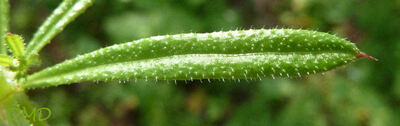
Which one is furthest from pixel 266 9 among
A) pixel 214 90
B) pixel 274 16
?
pixel 214 90

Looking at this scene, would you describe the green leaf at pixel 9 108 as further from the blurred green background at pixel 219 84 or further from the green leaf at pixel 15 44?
the blurred green background at pixel 219 84

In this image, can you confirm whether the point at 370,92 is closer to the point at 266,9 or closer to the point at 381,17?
the point at 381,17

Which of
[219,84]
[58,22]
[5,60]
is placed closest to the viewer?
[5,60]

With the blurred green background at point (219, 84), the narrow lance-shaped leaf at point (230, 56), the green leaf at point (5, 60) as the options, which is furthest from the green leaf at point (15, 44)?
the blurred green background at point (219, 84)

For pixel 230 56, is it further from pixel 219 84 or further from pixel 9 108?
pixel 219 84

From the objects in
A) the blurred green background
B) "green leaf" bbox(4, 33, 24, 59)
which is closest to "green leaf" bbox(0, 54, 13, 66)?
"green leaf" bbox(4, 33, 24, 59)

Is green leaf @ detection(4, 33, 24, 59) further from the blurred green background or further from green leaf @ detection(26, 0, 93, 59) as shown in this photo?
the blurred green background

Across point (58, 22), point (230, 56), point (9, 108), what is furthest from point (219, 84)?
point (9, 108)
